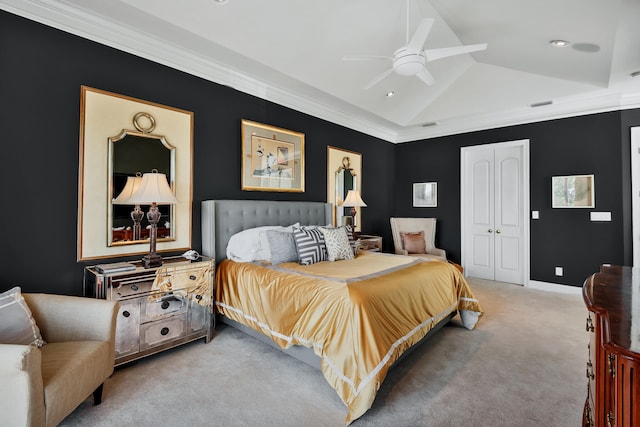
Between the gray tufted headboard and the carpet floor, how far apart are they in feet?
3.15

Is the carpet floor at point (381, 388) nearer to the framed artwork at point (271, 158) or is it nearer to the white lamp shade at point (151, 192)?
the white lamp shade at point (151, 192)

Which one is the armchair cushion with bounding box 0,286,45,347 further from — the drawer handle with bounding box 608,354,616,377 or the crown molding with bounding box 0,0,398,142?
the drawer handle with bounding box 608,354,616,377

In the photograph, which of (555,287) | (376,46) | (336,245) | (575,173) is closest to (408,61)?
(376,46)

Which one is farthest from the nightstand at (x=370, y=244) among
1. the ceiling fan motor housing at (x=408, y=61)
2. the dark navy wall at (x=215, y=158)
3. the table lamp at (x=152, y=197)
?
the table lamp at (x=152, y=197)

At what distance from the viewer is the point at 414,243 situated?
5605 mm

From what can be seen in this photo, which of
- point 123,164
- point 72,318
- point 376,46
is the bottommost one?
point 72,318

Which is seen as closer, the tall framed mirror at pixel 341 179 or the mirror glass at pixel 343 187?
the tall framed mirror at pixel 341 179

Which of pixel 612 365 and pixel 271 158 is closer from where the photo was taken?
pixel 612 365

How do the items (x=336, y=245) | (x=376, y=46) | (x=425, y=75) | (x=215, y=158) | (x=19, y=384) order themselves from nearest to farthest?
(x=19, y=384) → (x=425, y=75) → (x=336, y=245) → (x=215, y=158) → (x=376, y=46)

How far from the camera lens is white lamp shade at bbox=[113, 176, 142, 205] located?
281 cm

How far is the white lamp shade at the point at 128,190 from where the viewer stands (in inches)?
111

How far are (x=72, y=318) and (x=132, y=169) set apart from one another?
1.47 m

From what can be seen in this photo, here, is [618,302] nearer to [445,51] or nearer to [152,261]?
[445,51]

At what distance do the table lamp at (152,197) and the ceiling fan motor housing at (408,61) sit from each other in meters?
2.36
